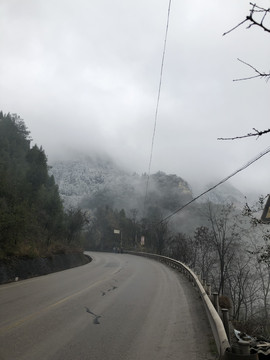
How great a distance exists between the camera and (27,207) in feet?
79.9

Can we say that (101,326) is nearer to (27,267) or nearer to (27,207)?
(27,267)

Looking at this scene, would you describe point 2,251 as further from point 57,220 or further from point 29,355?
point 57,220

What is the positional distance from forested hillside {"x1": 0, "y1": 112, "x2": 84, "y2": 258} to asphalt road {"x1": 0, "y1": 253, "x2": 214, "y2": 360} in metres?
7.28

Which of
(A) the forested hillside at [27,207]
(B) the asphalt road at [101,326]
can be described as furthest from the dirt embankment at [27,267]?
(B) the asphalt road at [101,326]

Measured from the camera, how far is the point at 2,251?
63.9 feet

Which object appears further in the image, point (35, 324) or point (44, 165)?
point (44, 165)

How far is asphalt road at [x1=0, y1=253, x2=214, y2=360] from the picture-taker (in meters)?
6.36

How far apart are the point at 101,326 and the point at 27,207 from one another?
1740cm

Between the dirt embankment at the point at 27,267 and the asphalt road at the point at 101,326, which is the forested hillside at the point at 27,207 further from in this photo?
the asphalt road at the point at 101,326

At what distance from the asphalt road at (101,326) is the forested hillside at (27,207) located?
7279 millimetres

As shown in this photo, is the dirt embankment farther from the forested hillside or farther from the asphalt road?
the asphalt road

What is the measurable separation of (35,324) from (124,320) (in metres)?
2.35

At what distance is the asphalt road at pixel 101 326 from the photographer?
20.9 ft

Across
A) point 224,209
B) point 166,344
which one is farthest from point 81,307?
point 224,209
